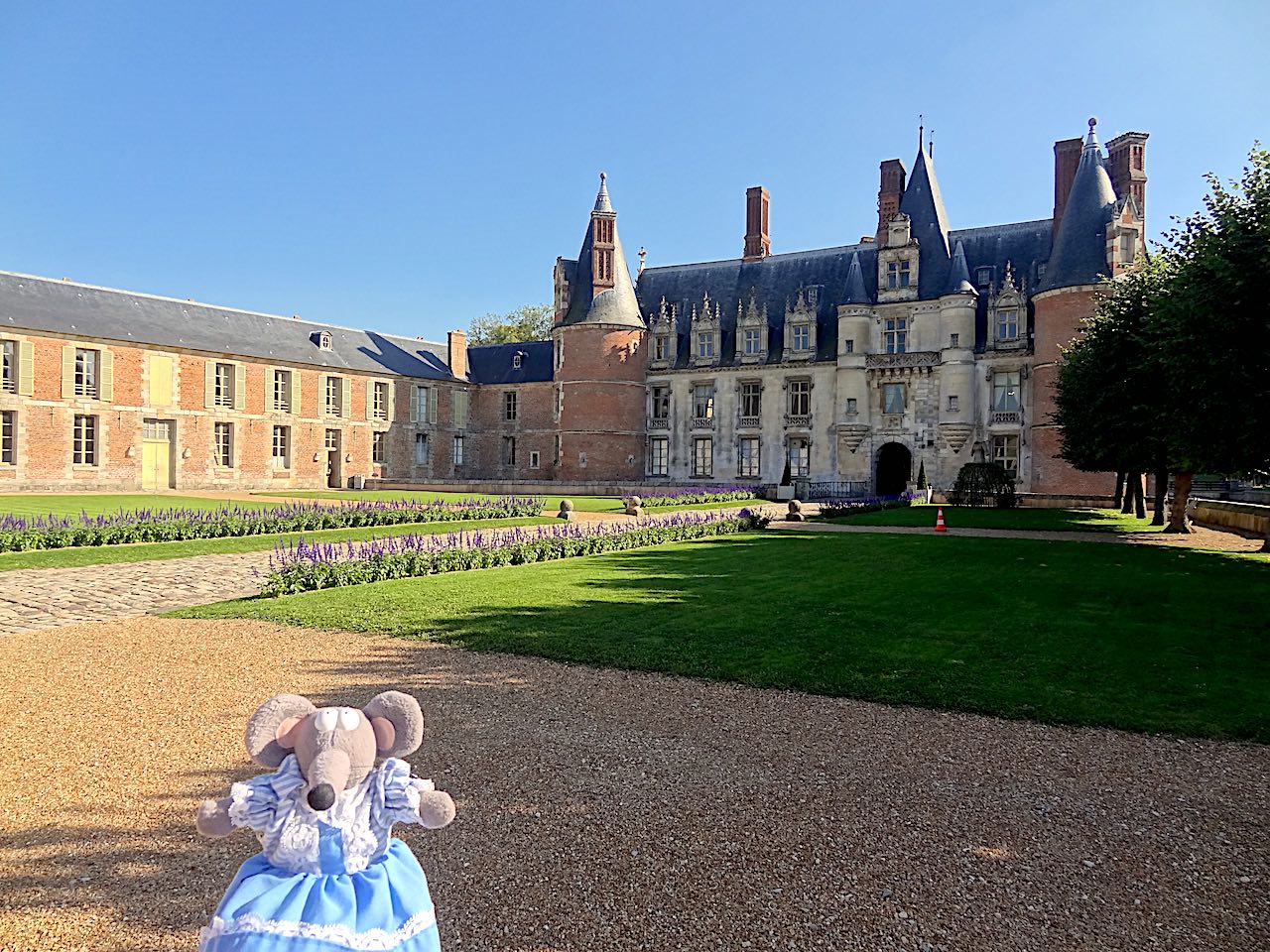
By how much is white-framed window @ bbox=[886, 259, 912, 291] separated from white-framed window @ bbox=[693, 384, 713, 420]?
9.92 meters

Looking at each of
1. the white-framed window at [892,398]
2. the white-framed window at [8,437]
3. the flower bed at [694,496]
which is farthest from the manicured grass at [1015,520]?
the white-framed window at [8,437]

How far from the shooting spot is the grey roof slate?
106ft

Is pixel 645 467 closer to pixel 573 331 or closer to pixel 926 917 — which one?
pixel 573 331

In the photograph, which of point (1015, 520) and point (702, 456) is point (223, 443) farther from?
point (1015, 520)

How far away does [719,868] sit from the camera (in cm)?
372

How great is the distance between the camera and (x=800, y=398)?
40.8 meters

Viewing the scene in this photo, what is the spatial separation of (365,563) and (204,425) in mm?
29486

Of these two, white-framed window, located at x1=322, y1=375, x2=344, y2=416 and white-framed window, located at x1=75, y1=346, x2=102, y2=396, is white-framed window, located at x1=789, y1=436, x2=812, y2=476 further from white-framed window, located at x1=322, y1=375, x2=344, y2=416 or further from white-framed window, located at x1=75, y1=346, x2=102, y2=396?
white-framed window, located at x1=75, y1=346, x2=102, y2=396

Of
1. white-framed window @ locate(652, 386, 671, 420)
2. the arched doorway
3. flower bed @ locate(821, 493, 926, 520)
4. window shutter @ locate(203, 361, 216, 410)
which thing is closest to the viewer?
flower bed @ locate(821, 493, 926, 520)

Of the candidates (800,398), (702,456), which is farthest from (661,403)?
(800,398)

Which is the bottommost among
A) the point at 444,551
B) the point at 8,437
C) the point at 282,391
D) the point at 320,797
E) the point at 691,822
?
the point at 691,822

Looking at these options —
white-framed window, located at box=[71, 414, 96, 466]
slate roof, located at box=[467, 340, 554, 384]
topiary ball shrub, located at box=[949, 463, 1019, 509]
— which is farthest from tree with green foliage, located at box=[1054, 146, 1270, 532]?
white-framed window, located at box=[71, 414, 96, 466]

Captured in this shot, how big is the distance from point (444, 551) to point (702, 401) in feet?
102

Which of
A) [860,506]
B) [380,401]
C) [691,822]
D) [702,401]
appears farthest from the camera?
[380,401]
